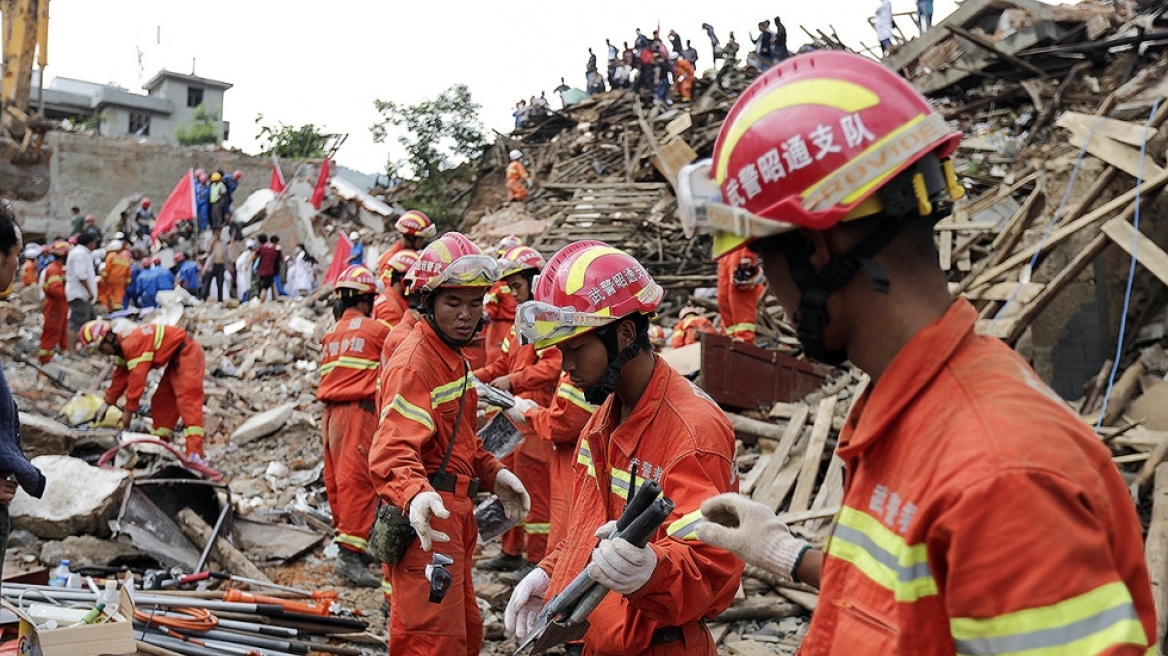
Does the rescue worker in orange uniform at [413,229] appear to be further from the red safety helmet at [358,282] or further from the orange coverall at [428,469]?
the orange coverall at [428,469]

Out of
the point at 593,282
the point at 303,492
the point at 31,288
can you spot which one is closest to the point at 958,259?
the point at 303,492

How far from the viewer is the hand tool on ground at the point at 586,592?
94.2 inches

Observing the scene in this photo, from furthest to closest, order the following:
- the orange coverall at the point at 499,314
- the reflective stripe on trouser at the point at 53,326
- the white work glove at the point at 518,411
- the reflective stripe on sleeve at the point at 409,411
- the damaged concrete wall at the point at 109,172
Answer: the damaged concrete wall at the point at 109,172, the reflective stripe on trouser at the point at 53,326, the orange coverall at the point at 499,314, the white work glove at the point at 518,411, the reflective stripe on sleeve at the point at 409,411

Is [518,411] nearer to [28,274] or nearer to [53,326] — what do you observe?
[53,326]

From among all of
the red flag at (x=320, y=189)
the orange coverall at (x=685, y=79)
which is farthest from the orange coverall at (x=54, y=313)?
the orange coverall at (x=685, y=79)

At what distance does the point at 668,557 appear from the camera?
2561 millimetres

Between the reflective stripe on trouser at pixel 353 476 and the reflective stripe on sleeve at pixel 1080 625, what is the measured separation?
6349 millimetres

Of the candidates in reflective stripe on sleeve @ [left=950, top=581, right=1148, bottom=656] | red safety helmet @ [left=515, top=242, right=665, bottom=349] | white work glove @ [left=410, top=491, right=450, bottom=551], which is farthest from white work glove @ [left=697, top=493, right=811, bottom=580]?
white work glove @ [left=410, top=491, right=450, bottom=551]

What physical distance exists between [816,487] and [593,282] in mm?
5013

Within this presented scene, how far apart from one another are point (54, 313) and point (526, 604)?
1478cm

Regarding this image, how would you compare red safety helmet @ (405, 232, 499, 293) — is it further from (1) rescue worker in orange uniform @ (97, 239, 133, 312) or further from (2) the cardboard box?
(1) rescue worker in orange uniform @ (97, 239, 133, 312)

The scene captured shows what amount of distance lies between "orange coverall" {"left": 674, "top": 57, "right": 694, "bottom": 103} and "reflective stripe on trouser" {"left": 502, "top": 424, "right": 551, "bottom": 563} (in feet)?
67.0

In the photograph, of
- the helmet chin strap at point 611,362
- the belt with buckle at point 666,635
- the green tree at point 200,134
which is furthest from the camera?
the green tree at point 200,134

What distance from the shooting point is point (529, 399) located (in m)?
6.95
